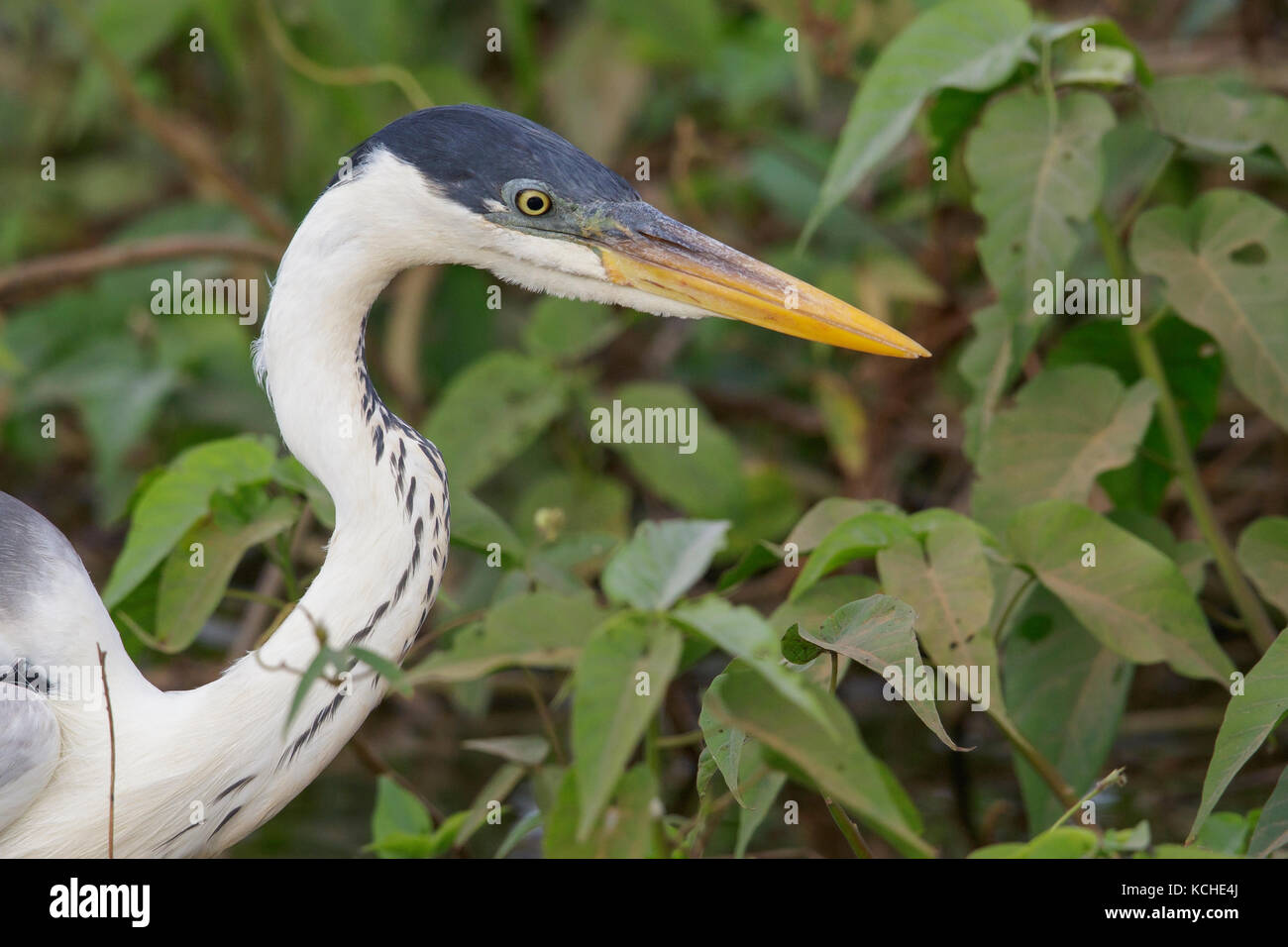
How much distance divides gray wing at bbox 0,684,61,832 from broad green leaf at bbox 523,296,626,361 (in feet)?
5.07

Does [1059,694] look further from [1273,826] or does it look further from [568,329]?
[568,329]

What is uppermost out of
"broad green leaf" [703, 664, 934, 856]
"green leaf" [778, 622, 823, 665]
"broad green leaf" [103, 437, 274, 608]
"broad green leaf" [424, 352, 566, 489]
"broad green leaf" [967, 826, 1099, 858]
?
"broad green leaf" [424, 352, 566, 489]

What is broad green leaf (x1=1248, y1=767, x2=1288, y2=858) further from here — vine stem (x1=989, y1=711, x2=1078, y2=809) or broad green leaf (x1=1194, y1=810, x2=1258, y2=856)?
vine stem (x1=989, y1=711, x2=1078, y2=809)

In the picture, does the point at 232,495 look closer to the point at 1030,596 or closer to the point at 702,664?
the point at 1030,596

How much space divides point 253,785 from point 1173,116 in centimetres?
184

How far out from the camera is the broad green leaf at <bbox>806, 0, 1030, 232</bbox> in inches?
95.7

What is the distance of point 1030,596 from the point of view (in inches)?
98.1

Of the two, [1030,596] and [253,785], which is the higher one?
[1030,596]

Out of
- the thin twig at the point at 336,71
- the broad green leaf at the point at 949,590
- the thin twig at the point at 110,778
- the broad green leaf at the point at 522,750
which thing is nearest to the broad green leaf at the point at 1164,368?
the broad green leaf at the point at 949,590

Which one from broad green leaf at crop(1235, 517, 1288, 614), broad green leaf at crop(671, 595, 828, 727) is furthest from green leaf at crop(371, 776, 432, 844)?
broad green leaf at crop(1235, 517, 1288, 614)

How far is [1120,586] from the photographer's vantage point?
2.24m
